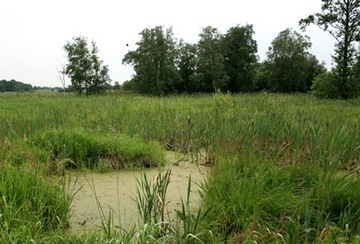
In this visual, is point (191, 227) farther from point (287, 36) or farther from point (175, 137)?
point (287, 36)

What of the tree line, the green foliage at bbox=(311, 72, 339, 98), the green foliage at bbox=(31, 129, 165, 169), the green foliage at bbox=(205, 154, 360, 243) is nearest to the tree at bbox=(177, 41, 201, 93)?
the tree line

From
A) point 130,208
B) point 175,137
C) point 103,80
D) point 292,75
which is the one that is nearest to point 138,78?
point 103,80

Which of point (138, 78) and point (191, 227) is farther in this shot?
point (138, 78)

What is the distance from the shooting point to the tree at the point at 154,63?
37844 mm

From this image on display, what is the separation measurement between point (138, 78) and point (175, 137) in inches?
1342

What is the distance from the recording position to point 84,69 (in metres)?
36.8

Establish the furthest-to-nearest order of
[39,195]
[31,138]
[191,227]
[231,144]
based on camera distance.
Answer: [31,138]
[231,144]
[39,195]
[191,227]

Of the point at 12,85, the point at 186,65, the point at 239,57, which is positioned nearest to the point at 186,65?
the point at 186,65

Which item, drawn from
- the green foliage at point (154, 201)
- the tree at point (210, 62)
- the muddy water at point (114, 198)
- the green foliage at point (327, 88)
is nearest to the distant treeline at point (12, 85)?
the tree at point (210, 62)

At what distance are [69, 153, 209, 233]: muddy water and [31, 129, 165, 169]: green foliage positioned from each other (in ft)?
0.94

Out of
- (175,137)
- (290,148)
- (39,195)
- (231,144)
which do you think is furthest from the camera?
(175,137)

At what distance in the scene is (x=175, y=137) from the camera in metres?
6.08

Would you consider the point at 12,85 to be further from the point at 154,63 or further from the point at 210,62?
the point at 210,62

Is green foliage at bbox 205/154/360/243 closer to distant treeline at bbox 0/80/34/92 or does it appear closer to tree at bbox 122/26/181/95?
tree at bbox 122/26/181/95
